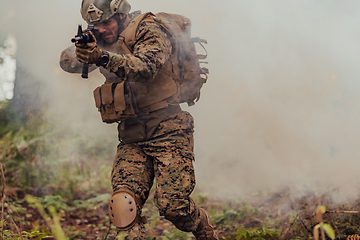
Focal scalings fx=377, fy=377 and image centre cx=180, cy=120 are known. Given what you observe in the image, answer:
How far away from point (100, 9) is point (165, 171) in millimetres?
1326

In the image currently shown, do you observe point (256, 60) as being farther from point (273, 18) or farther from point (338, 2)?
point (338, 2)

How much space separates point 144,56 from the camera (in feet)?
8.36

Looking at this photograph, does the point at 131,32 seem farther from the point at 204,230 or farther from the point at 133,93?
the point at 204,230

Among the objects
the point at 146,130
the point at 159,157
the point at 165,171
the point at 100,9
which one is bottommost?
the point at 165,171

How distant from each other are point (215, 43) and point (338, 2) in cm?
166

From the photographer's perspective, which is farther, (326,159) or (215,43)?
(215,43)

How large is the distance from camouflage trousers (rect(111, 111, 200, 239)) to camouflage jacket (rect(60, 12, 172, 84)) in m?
0.57

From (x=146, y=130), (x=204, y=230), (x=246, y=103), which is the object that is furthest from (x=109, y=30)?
(x=246, y=103)

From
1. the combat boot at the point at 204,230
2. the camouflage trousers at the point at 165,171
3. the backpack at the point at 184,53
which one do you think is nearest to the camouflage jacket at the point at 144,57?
the backpack at the point at 184,53

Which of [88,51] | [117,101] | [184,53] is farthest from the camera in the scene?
[184,53]

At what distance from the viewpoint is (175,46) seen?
305 cm

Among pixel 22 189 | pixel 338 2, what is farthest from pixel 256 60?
pixel 22 189

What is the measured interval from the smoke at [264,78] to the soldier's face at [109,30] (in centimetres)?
202

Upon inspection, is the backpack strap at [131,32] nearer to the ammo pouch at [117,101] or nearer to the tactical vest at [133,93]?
the tactical vest at [133,93]
